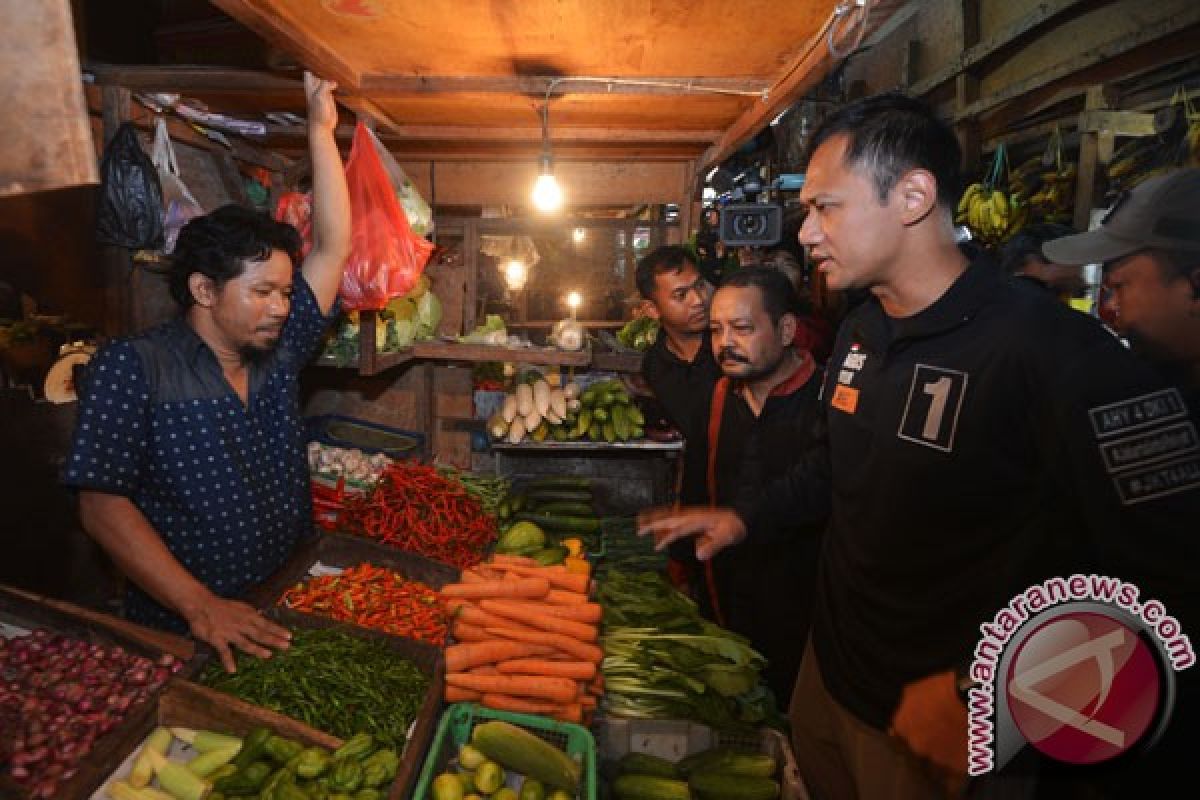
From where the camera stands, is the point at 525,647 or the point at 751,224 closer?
the point at 525,647

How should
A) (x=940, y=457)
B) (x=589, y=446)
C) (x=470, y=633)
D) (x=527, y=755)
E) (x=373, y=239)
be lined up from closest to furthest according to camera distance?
1. (x=940, y=457)
2. (x=527, y=755)
3. (x=470, y=633)
4. (x=373, y=239)
5. (x=589, y=446)

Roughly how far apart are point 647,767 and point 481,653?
0.71 metres

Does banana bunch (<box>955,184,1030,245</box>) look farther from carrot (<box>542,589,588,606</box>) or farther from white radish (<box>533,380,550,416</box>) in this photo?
carrot (<box>542,589,588,606</box>)

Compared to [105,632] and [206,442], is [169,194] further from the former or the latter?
[105,632]

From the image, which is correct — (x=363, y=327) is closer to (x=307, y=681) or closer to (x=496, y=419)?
(x=496, y=419)

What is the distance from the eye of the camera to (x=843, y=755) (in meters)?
2.41

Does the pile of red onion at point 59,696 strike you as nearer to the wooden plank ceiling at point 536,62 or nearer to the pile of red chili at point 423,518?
the pile of red chili at point 423,518

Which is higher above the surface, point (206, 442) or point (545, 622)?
point (206, 442)

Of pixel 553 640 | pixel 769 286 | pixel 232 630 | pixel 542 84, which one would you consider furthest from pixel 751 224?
pixel 232 630

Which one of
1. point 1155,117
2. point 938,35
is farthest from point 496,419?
point 938,35

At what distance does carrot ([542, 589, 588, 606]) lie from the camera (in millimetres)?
2742

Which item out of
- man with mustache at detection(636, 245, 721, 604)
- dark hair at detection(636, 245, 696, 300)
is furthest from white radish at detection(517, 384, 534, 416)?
dark hair at detection(636, 245, 696, 300)

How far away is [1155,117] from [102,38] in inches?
281

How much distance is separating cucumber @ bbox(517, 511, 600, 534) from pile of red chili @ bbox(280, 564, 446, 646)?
1167 mm
